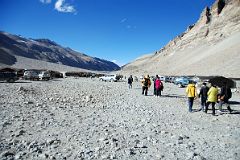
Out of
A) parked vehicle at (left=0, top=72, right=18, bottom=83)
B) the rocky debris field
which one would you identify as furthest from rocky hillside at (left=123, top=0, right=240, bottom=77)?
the rocky debris field

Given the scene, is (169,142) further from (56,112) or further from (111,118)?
(56,112)

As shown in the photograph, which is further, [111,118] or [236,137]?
[111,118]

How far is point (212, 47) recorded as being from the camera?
130 meters

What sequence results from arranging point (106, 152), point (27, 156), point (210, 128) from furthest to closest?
point (210, 128) → point (106, 152) → point (27, 156)

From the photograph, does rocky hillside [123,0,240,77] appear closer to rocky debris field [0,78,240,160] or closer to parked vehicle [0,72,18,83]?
parked vehicle [0,72,18,83]

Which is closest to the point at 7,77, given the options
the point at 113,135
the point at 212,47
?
the point at 113,135

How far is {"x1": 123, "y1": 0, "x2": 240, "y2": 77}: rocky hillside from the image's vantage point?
322 ft

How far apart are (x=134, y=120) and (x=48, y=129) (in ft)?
13.0

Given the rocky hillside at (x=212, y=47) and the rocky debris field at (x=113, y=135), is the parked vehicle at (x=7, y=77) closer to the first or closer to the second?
the rocky debris field at (x=113, y=135)

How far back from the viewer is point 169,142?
Result: 29.0ft

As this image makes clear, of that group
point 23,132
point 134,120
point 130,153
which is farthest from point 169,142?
point 23,132

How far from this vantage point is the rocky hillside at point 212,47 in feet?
322

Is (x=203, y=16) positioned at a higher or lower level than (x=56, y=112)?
higher

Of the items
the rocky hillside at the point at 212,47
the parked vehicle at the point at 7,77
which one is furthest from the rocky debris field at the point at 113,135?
the rocky hillside at the point at 212,47
